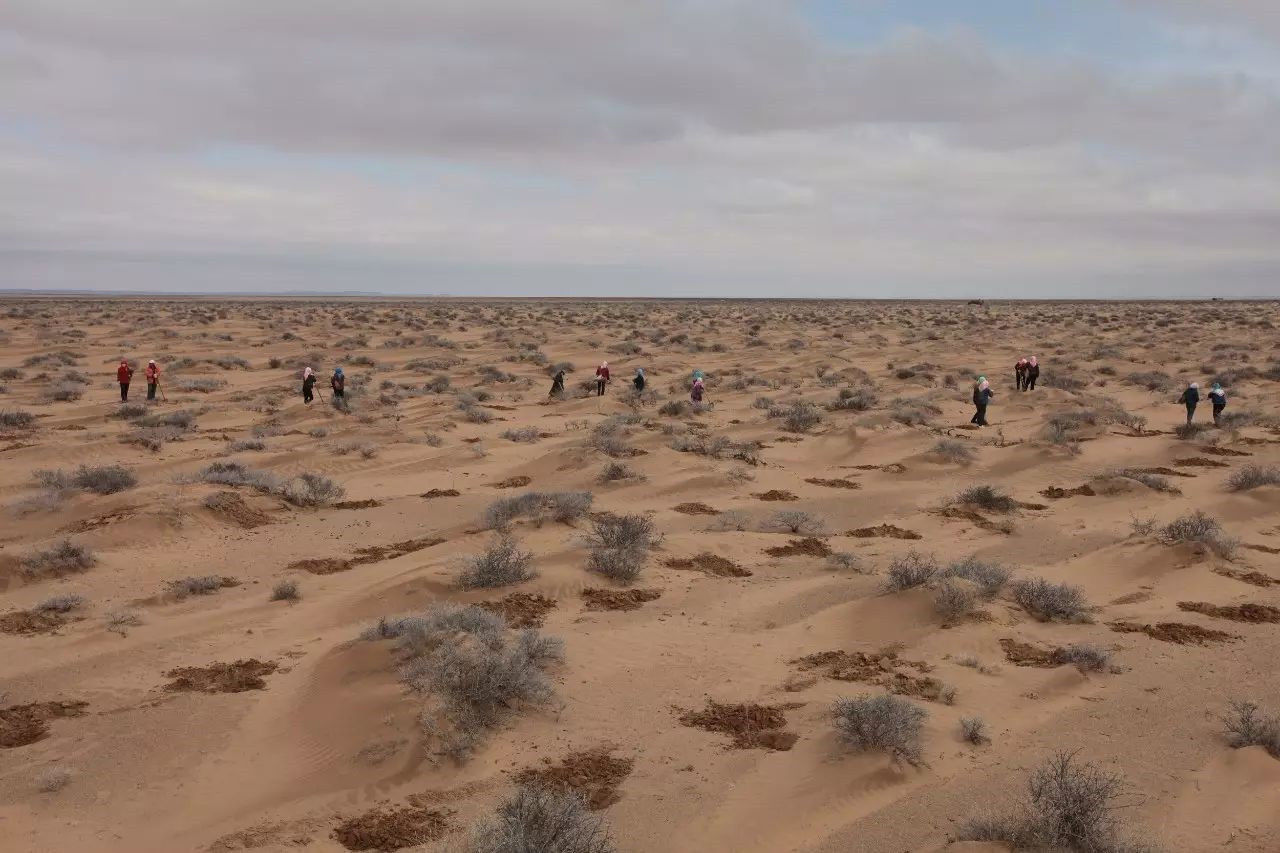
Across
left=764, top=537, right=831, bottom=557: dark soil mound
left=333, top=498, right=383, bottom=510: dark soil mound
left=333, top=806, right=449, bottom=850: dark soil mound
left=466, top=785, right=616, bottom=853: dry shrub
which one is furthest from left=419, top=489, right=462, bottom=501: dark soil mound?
left=466, top=785, right=616, bottom=853: dry shrub

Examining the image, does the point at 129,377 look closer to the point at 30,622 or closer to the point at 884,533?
the point at 30,622

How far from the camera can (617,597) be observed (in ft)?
32.9

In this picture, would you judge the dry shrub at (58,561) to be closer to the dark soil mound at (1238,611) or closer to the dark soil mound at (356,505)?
the dark soil mound at (356,505)

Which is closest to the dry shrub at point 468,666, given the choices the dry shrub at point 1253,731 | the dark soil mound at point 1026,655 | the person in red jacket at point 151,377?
the dark soil mound at point 1026,655

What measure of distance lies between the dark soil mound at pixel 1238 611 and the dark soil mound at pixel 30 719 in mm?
11159

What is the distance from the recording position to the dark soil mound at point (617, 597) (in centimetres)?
980

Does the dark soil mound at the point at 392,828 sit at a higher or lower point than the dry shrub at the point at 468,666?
lower

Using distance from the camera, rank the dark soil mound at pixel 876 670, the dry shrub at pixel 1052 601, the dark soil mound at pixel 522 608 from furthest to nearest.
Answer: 1. the dry shrub at pixel 1052 601
2. the dark soil mound at pixel 522 608
3. the dark soil mound at pixel 876 670

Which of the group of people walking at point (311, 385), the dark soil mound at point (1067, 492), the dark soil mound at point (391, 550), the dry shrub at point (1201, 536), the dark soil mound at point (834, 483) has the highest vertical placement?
the group of people walking at point (311, 385)

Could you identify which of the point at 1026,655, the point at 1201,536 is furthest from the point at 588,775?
the point at 1201,536

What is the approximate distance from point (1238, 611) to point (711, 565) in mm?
5919

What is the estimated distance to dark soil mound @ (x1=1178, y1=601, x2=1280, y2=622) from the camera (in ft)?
30.6

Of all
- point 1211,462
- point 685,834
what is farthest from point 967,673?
point 1211,462

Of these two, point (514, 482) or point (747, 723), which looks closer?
point (747, 723)
